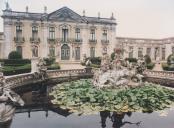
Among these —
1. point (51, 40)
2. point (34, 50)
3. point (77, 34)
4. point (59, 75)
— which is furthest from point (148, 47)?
point (59, 75)

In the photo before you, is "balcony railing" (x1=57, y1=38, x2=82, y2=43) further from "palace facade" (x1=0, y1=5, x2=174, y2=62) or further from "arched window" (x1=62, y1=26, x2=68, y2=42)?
"arched window" (x1=62, y1=26, x2=68, y2=42)

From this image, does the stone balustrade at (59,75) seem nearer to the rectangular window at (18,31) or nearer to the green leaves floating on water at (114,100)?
the green leaves floating on water at (114,100)

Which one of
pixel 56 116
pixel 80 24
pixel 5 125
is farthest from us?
pixel 80 24

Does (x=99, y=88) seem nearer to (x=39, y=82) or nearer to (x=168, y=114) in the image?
(x=168, y=114)

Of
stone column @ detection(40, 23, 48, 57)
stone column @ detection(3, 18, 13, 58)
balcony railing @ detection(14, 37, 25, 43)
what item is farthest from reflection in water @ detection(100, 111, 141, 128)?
stone column @ detection(40, 23, 48, 57)

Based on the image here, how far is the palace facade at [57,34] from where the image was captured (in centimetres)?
4350

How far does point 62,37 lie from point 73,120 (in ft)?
115

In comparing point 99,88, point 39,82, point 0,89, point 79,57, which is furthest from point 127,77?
point 79,57

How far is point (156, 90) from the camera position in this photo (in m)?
15.8

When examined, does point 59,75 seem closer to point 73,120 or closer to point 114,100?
point 114,100

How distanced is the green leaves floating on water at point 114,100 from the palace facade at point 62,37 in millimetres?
27293

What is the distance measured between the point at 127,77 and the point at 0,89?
9539 millimetres

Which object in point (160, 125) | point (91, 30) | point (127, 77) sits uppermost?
point (91, 30)

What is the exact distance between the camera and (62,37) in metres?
46.5
